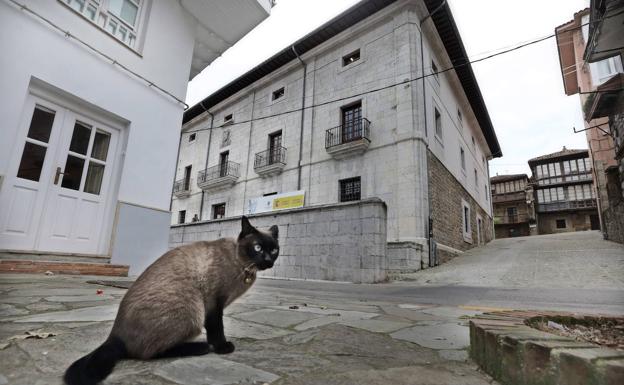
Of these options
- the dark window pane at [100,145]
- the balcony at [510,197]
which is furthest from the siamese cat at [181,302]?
the balcony at [510,197]

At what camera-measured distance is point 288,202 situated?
13398 millimetres

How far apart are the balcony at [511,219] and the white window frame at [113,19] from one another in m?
39.8

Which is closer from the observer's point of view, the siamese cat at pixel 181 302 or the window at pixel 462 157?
the siamese cat at pixel 181 302

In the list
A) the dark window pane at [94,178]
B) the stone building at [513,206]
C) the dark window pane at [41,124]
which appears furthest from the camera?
the stone building at [513,206]

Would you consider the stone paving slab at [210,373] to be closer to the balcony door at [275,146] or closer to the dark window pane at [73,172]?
the dark window pane at [73,172]

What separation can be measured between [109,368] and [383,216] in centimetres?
733

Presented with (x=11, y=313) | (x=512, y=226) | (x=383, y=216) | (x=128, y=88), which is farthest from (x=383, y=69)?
(x=512, y=226)

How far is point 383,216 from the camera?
7895 millimetres

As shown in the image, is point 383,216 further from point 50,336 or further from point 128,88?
point 50,336

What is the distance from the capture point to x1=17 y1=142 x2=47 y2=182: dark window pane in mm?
4434

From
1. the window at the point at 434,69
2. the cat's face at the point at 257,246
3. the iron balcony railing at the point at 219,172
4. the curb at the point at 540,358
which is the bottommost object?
the curb at the point at 540,358

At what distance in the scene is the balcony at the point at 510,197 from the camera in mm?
34844

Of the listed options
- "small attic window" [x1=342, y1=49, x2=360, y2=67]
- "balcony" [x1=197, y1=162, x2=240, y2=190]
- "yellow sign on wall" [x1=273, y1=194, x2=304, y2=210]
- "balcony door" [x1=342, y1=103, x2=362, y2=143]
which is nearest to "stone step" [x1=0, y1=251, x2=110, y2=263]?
"yellow sign on wall" [x1=273, y1=194, x2=304, y2=210]

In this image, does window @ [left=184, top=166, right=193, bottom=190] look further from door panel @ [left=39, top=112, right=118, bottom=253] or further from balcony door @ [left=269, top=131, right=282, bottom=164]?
door panel @ [left=39, top=112, right=118, bottom=253]
